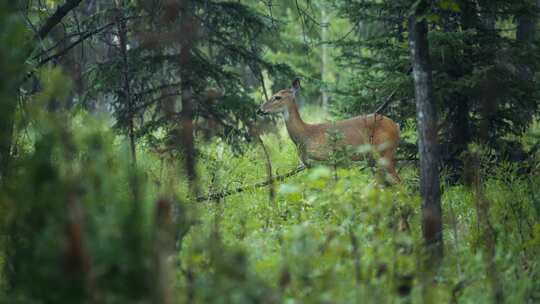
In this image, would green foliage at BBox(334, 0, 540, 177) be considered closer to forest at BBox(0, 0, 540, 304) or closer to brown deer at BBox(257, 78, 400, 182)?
forest at BBox(0, 0, 540, 304)

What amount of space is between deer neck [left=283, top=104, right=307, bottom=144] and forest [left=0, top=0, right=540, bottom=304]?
0.03 m

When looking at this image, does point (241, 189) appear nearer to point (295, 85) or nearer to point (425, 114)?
point (425, 114)

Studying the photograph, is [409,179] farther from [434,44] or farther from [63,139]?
[63,139]

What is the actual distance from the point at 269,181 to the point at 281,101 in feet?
14.0

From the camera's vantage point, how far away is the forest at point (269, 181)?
3.09 m

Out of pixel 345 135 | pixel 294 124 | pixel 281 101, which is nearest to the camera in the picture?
pixel 345 135

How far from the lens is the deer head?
10.7 meters

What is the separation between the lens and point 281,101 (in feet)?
36.6

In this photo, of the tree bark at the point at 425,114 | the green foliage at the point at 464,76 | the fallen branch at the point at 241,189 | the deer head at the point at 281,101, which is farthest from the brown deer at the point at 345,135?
the tree bark at the point at 425,114

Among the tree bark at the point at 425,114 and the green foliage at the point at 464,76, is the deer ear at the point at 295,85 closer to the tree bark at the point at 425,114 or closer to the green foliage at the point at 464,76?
the green foliage at the point at 464,76

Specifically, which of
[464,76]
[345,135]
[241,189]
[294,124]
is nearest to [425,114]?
[241,189]

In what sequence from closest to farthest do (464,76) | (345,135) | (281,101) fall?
1. (464,76)
2. (345,135)
3. (281,101)

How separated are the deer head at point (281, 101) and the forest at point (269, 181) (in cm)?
3

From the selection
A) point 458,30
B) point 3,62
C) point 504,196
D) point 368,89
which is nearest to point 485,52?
point 458,30
